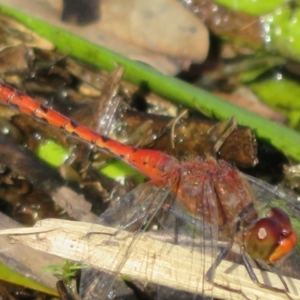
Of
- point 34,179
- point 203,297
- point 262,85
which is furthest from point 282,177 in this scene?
point 34,179

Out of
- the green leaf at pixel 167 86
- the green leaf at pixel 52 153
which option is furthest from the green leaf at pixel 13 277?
the green leaf at pixel 167 86

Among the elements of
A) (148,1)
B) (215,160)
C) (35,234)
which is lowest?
(35,234)

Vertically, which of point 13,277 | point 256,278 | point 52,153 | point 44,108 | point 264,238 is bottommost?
point 13,277

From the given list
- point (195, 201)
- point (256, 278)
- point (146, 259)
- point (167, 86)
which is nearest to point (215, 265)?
point (256, 278)

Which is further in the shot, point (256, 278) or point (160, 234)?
point (160, 234)

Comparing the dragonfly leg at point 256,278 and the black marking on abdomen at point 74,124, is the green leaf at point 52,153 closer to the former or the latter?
the black marking on abdomen at point 74,124

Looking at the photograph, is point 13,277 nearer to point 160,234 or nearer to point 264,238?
point 160,234

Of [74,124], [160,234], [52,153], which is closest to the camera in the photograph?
[160,234]

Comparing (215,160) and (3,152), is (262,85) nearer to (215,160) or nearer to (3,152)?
(215,160)
